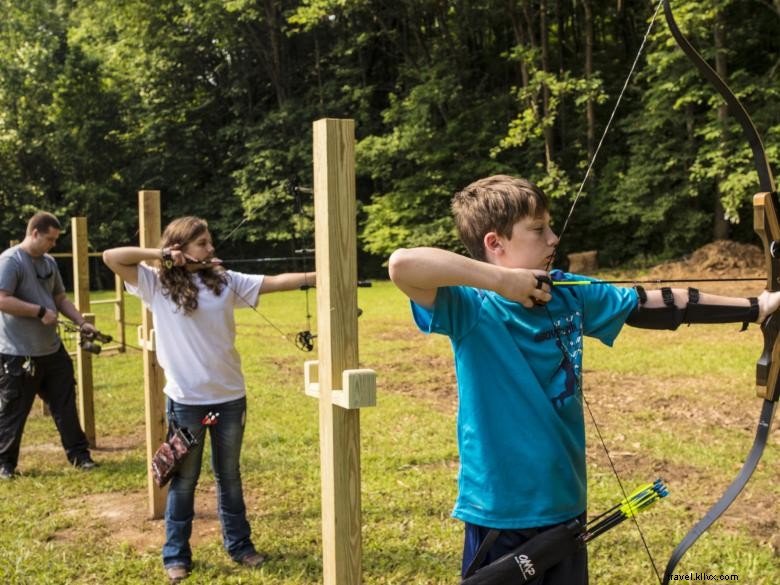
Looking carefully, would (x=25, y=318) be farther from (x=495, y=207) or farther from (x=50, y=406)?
(x=495, y=207)

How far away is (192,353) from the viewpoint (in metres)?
3.35

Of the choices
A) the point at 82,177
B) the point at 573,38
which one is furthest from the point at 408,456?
the point at 82,177

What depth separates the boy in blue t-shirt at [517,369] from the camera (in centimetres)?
188

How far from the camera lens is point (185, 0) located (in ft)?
86.0

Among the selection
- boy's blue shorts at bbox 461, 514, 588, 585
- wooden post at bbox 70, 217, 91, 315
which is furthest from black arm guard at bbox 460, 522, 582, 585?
wooden post at bbox 70, 217, 91, 315

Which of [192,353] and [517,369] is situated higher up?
[517,369]

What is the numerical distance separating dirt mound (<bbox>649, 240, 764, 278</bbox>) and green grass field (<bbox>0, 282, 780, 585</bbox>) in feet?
24.6

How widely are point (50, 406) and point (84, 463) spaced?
18.7 inches

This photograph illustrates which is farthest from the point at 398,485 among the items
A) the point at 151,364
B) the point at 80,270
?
the point at 80,270

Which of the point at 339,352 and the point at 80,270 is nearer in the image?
the point at 339,352

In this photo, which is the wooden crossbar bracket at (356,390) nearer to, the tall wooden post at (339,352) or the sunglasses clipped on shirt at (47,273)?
the tall wooden post at (339,352)

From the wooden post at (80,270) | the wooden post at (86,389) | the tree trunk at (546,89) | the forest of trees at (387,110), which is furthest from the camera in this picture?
the tree trunk at (546,89)

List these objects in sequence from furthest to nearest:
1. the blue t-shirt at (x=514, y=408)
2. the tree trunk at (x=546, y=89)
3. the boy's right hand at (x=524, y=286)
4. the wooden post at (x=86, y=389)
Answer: the tree trunk at (x=546, y=89) < the wooden post at (x=86, y=389) < the blue t-shirt at (x=514, y=408) < the boy's right hand at (x=524, y=286)

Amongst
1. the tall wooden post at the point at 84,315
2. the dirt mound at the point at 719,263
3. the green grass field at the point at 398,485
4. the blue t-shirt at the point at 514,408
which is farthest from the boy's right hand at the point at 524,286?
the dirt mound at the point at 719,263
